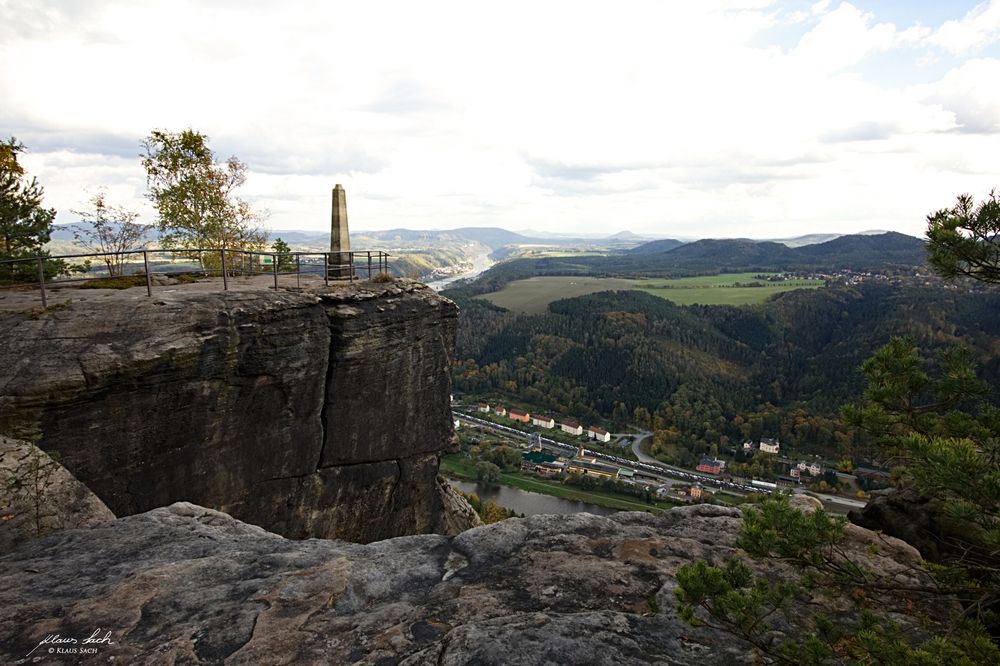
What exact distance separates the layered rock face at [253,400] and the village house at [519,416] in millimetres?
85570

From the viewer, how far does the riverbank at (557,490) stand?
6375 centimetres

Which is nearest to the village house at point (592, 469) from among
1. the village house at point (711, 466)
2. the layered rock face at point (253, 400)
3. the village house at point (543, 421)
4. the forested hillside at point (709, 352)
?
the village house at point (711, 466)

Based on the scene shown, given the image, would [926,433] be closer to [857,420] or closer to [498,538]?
[857,420]

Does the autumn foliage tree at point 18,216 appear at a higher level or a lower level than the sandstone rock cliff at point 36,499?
higher

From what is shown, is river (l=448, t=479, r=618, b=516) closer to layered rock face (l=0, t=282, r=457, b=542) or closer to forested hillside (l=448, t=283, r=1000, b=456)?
forested hillside (l=448, t=283, r=1000, b=456)

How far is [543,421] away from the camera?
104m

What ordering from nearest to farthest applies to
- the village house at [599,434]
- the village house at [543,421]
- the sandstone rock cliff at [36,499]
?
the sandstone rock cliff at [36,499]
the village house at [599,434]
the village house at [543,421]

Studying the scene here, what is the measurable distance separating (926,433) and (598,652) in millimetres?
4662

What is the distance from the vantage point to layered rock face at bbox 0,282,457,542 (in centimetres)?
995

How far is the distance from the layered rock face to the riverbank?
50492mm

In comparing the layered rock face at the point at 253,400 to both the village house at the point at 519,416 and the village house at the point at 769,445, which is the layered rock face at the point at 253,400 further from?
the village house at the point at 519,416

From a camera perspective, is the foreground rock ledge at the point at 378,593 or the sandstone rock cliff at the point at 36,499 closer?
the foreground rock ledge at the point at 378,593

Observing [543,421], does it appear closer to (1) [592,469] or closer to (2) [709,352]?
(1) [592,469]
